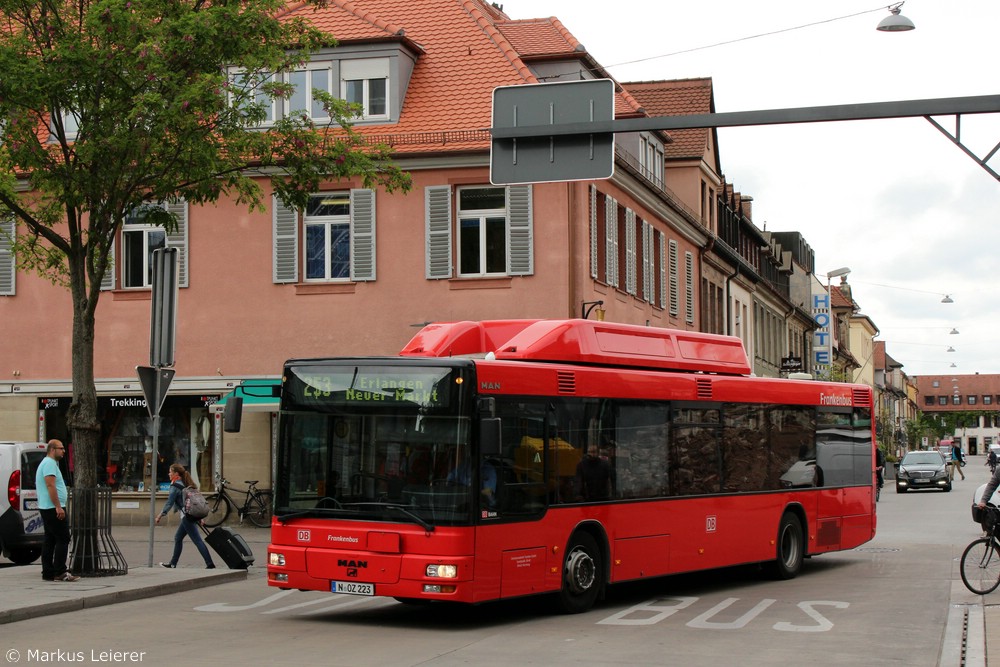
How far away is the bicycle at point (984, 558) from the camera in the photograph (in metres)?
16.0

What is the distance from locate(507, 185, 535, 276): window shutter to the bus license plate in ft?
52.4

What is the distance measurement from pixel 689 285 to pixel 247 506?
17.9 m

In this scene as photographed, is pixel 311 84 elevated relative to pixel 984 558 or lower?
elevated

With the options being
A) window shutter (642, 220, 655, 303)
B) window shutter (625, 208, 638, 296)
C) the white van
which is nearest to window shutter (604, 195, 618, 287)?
window shutter (625, 208, 638, 296)

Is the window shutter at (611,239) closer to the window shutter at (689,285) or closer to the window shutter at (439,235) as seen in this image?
the window shutter at (439,235)

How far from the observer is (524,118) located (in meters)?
14.9

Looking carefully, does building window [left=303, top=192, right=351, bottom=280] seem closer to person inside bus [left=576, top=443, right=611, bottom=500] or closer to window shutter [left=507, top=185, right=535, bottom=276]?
window shutter [left=507, top=185, right=535, bottom=276]

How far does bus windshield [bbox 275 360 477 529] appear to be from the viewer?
13570 millimetres

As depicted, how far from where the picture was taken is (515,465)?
46.5 feet

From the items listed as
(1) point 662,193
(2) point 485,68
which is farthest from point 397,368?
(1) point 662,193

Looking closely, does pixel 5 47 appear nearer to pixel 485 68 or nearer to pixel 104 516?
pixel 104 516

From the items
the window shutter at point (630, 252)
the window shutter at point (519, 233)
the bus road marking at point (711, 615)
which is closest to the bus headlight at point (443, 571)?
the bus road marking at point (711, 615)

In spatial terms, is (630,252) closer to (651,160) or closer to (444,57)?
(651,160)

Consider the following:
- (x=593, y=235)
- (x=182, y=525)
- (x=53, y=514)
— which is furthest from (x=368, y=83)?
(x=53, y=514)
